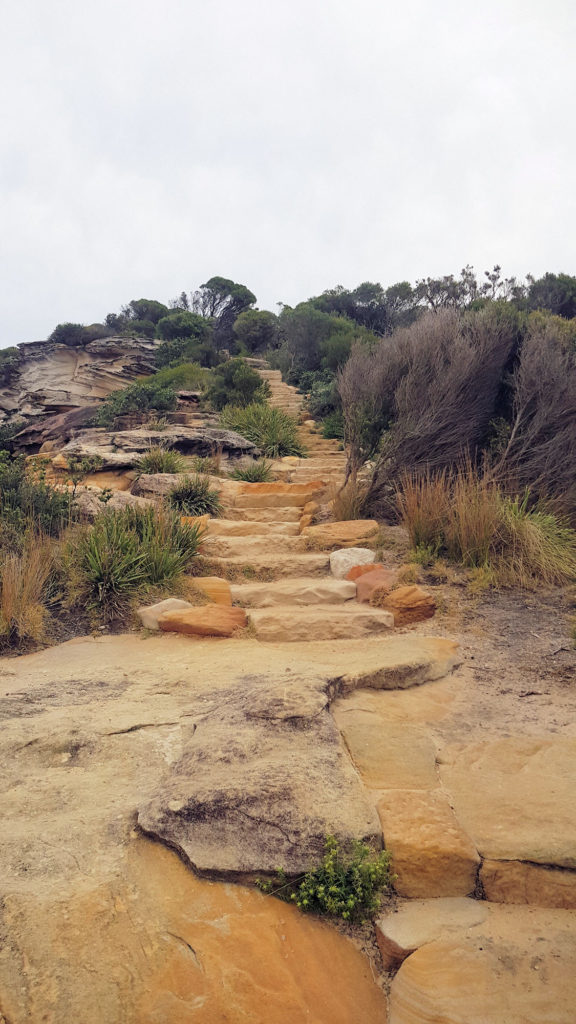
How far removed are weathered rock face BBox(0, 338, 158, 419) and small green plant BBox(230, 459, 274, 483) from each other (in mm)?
8315

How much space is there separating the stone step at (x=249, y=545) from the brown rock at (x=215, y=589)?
0.72 meters

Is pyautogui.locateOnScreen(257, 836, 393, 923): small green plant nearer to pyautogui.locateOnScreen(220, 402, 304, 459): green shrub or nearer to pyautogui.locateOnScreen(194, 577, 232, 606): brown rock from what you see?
pyautogui.locateOnScreen(194, 577, 232, 606): brown rock

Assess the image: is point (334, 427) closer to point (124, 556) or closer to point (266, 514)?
point (266, 514)

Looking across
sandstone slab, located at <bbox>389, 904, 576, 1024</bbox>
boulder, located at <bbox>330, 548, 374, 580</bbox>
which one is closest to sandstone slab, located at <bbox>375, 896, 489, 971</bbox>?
sandstone slab, located at <bbox>389, 904, 576, 1024</bbox>

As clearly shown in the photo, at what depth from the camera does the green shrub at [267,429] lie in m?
11.3

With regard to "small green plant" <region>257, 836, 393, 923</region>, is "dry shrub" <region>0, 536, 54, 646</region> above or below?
above

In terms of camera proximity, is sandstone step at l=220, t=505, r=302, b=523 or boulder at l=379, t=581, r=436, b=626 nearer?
boulder at l=379, t=581, r=436, b=626

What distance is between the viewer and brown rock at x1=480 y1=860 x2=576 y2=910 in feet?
5.69

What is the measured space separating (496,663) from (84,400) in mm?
15248

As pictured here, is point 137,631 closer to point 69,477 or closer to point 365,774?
point 365,774

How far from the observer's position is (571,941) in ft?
5.17

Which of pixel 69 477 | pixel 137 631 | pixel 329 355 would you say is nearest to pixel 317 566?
pixel 137 631

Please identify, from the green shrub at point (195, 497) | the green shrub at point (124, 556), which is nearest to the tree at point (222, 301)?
the green shrub at point (195, 497)

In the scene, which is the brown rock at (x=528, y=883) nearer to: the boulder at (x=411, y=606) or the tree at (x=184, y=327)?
the boulder at (x=411, y=606)
